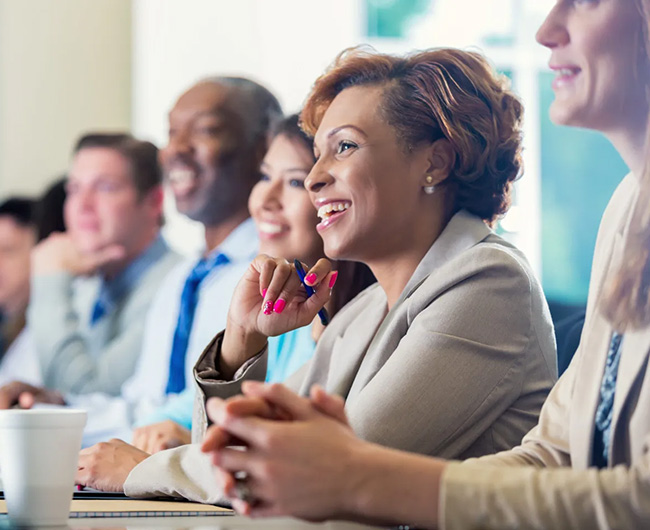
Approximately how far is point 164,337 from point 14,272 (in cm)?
98

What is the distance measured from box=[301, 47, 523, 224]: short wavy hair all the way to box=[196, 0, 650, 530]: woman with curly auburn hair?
371 millimetres

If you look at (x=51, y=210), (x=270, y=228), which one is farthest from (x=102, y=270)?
(x=270, y=228)

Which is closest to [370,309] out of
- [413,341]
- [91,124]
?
[413,341]

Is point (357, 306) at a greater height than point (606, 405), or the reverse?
point (606, 405)

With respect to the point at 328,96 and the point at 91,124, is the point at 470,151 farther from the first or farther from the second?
the point at 91,124

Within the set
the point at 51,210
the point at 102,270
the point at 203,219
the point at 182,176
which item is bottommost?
the point at 102,270

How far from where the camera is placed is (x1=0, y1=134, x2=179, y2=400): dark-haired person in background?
10.6ft

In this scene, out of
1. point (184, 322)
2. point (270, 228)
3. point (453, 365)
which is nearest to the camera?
point (453, 365)

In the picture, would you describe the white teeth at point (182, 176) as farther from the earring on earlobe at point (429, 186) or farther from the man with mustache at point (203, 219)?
the earring on earlobe at point (429, 186)

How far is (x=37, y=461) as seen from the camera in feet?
2.69

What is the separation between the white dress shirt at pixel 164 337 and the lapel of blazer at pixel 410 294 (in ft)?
3.36

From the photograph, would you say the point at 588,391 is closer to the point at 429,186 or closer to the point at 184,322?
the point at 429,186

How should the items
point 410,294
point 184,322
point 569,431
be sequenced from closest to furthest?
point 569,431 → point 410,294 → point 184,322

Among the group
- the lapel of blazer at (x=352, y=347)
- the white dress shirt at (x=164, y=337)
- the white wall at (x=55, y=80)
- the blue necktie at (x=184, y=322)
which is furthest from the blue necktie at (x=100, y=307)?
the lapel of blazer at (x=352, y=347)
